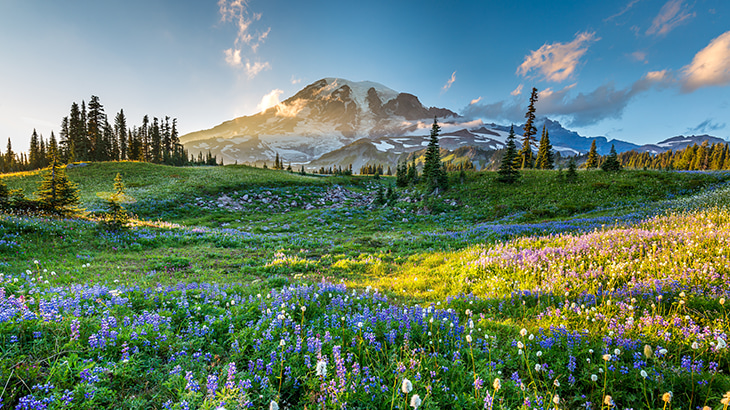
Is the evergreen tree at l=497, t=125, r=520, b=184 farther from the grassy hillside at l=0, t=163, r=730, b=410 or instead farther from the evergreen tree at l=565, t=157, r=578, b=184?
the grassy hillside at l=0, t=163, r=730, b=410

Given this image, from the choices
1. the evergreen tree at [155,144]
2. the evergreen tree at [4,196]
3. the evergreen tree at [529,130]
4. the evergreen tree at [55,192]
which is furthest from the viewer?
the evergreen tree at [155,144]

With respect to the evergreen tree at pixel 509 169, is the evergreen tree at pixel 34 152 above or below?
above

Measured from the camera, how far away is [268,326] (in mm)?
4387

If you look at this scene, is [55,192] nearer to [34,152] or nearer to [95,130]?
[95,130]

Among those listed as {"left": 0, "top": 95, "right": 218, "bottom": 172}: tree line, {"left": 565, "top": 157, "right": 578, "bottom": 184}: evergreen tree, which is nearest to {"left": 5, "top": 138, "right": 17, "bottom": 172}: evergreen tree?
{"left": 0, "top": 95, "right": 218, "bottom": 172}: tree line

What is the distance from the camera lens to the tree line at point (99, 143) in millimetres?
72625

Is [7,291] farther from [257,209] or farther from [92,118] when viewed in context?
→ [92,118]

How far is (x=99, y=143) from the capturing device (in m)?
73.1

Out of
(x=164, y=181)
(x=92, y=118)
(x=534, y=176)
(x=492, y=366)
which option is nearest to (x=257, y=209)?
(x=164, y=181)

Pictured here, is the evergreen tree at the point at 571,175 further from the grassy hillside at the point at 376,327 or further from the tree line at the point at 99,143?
the tree line at the point at 99,143

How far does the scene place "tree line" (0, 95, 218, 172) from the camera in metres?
72.6

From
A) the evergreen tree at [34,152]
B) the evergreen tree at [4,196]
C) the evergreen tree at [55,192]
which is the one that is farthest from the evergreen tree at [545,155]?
the evergreen tree at [34,152]

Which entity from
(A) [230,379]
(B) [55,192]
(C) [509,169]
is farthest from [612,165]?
(B) [55,192]

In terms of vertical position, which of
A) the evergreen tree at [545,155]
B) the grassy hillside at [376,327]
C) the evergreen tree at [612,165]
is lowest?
the grassy hillside at [376,327]
